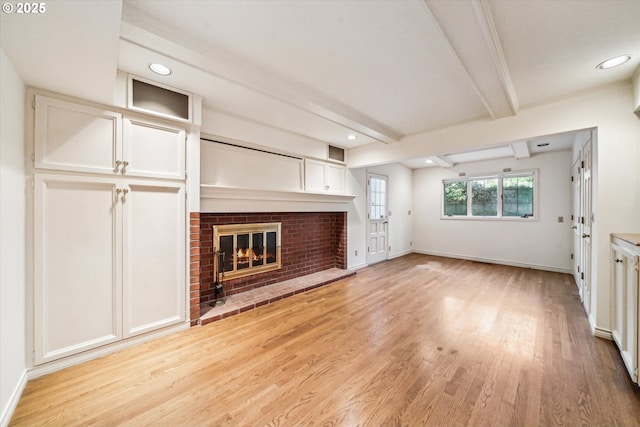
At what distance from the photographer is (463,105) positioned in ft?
9.16

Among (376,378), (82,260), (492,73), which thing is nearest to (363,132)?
(492,73)

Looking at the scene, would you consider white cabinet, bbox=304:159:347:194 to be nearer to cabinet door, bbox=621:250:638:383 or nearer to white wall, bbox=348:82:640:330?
white wall, bbox=348:82:640:330

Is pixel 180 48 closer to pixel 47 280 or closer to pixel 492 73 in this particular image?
pixel 47 280

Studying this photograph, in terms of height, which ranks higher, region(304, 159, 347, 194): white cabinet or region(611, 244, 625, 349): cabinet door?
region(304, 159, 347, 194): white cabinet

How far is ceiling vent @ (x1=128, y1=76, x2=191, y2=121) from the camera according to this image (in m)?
2.13

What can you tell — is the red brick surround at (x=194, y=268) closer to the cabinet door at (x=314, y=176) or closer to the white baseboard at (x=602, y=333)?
the cabinet door at (x=314, y=176)

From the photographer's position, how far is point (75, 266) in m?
1.92

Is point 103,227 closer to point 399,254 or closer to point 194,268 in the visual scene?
point 194,268

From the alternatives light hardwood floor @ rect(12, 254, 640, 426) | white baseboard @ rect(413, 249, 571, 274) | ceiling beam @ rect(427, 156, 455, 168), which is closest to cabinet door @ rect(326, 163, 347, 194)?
ceiling beam @ rect(427, 156, 455, 168)

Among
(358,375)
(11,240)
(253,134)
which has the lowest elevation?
(358,375)

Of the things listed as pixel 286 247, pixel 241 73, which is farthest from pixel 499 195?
pixel 241 73

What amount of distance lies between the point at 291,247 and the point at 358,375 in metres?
2.49

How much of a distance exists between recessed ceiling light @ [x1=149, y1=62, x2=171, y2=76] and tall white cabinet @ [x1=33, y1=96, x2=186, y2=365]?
440 millimetres

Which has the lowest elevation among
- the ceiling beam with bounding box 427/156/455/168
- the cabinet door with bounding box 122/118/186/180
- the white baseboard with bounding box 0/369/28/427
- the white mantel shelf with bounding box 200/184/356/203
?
the white baseboard with bounding box 0/369/28/427
